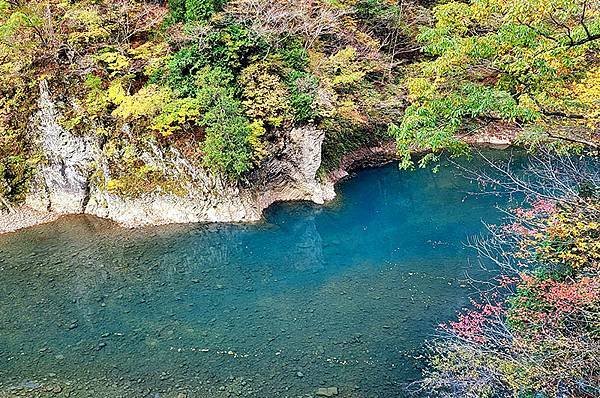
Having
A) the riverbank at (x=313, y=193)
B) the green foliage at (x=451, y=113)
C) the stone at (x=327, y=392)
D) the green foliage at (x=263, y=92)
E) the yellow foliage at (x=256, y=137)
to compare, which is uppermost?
the green foliage at (x=263, y=92)

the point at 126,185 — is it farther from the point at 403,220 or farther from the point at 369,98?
the point at 369,98

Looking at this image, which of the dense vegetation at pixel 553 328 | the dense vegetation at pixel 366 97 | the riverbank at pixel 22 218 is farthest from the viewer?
the riverbank at pixel 22 218

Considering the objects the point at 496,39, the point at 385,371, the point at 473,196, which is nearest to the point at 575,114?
the point at 496,39

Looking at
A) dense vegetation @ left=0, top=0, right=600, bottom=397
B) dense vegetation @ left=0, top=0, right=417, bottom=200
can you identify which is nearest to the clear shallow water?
dense vegetation @ left=0, top=0, right=600, bottom=397

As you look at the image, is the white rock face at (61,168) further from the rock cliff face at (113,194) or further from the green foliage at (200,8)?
the green foliage at (200,8)

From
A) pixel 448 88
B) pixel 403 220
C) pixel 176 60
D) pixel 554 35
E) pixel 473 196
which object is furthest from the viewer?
pixel 473 196

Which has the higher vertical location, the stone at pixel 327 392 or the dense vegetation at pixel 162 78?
the dense vegetation at pixel 162 78

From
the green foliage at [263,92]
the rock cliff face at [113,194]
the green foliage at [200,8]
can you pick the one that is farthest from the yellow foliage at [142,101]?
the green foliage at [263,92]
